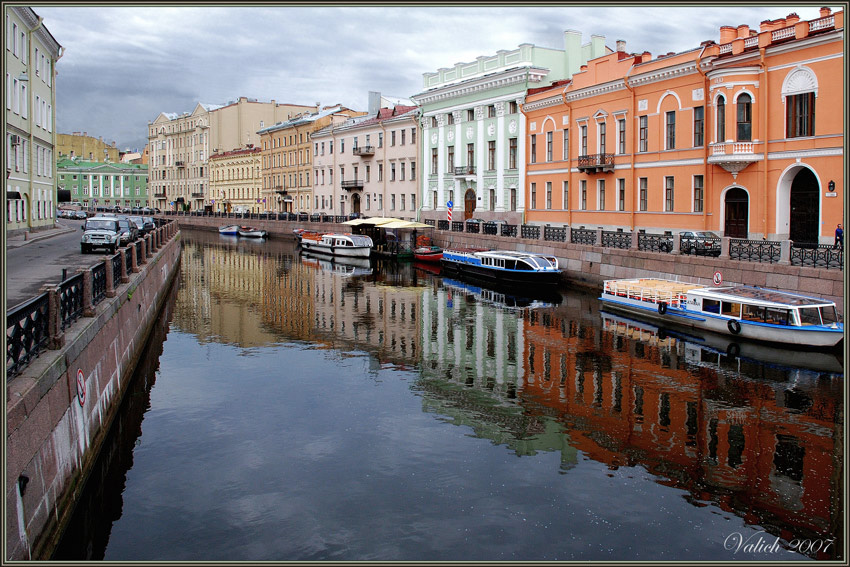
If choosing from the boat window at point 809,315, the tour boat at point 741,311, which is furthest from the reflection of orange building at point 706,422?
the boat window at point 809,315

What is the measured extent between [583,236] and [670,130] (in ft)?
22.0

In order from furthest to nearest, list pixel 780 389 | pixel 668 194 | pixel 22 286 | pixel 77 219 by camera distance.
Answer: pixel 77 219 < pixel 668 194 < pixel 22 286 < pixel 780 389

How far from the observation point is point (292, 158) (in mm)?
81375

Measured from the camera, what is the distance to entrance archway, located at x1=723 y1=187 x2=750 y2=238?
29953 mm

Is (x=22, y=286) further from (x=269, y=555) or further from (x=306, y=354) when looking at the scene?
(x=269, y=555)

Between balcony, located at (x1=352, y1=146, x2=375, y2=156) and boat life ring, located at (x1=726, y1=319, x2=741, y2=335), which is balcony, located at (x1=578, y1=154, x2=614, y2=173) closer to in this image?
boat life ring, located at (x1=726, y1=319, x2=741, y2=335)

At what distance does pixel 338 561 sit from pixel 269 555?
0.92 m

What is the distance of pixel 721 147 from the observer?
98.4 ft

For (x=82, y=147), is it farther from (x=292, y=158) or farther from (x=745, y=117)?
(x=745, y=117)

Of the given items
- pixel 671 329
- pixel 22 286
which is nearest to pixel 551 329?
pixel 671 329

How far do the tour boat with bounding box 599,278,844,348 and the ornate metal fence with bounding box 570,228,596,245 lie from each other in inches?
270

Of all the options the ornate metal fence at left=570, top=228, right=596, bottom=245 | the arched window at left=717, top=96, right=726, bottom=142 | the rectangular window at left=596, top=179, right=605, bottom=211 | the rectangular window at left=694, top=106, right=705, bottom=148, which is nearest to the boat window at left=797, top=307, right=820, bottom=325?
the arched window at left=717, top=96, right=726, bottom=142

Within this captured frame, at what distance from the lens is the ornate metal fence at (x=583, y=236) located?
33.1 m

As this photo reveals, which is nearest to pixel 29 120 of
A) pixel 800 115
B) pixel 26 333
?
pixel 26 333
